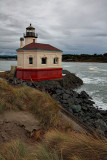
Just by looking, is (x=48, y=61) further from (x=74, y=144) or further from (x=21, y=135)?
(x=74, y=144)

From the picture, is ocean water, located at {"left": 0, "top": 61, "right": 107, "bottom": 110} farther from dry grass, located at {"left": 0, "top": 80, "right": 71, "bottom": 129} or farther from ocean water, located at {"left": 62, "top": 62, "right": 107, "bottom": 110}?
dry grass, located at {"left": 0, "top": 80, "right": 71, "bottom": 129}

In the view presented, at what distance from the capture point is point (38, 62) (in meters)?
16.0

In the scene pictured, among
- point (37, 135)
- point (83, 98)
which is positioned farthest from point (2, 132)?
point (83, 98)

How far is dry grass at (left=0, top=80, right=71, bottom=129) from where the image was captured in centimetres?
474

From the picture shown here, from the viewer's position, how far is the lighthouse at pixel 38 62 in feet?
52.5

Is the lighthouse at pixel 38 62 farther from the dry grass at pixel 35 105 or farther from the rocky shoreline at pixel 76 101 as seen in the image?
the dry grass at pixel 35 105

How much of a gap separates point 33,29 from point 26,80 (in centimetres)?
788

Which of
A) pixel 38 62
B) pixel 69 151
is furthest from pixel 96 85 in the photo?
pixel 69 151

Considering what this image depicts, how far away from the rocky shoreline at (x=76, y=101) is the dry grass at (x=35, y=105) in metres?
1.59

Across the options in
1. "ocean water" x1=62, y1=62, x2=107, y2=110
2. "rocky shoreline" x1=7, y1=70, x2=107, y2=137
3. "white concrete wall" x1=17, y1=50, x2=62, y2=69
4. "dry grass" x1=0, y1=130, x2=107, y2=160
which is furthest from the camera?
"white concrete wall" x1=17, y1=50, x2=62, y2=69

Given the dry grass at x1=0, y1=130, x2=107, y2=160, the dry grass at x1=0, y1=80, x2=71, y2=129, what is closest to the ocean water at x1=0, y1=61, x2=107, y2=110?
the dry grass at x1=0, y1=80, x2=71, y2=129

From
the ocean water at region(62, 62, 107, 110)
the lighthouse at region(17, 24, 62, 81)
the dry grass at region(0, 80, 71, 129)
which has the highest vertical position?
the lighthouse at region(17, 24, 62, 81)

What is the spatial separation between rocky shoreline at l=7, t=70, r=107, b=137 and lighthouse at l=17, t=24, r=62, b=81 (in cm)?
82

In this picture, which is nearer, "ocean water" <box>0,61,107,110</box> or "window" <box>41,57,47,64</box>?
"ocean water" <box>0,61,107,110</box>
